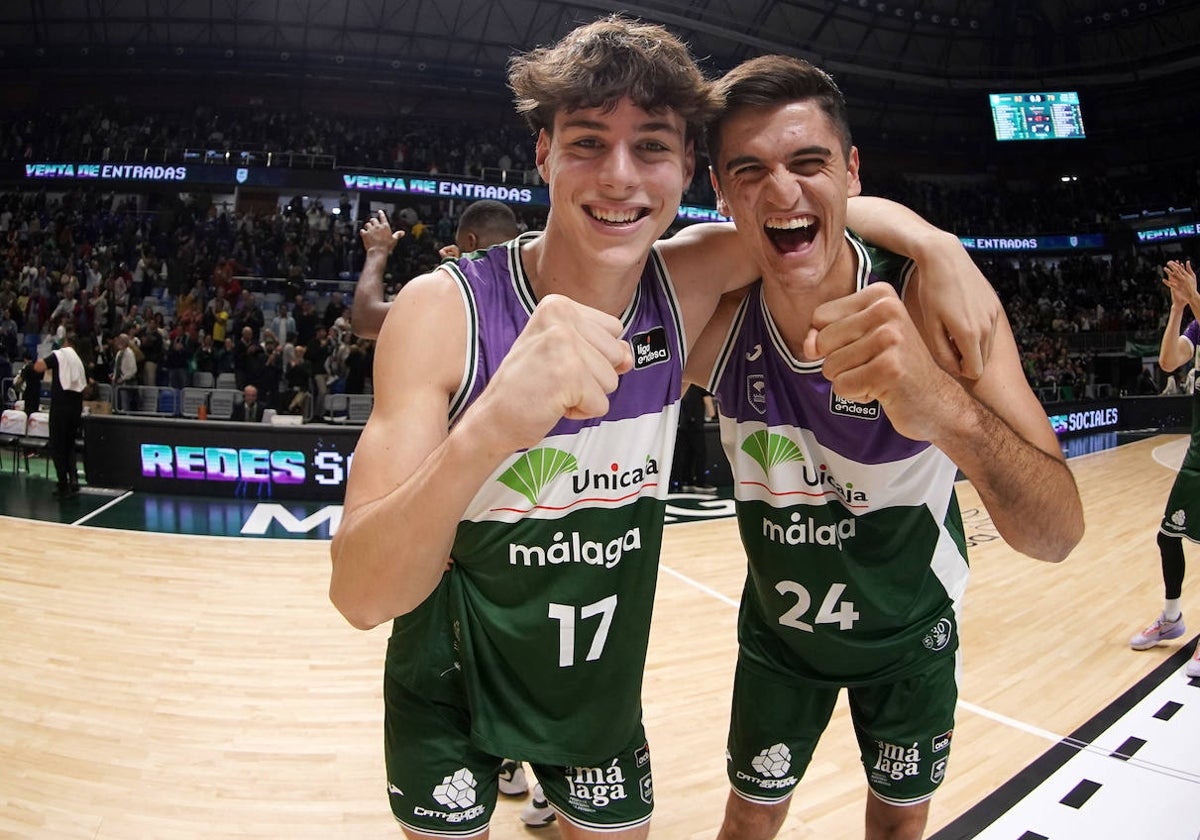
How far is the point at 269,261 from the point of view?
18422mm

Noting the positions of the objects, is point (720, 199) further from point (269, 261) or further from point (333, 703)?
point (269, 261)

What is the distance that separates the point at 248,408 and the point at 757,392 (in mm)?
9769

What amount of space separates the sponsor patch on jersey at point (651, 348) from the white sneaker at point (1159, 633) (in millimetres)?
5050

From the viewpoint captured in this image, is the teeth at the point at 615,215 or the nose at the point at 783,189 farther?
the nose at the point at 783,189

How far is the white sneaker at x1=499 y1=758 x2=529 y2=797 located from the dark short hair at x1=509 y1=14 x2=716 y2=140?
9.20ft

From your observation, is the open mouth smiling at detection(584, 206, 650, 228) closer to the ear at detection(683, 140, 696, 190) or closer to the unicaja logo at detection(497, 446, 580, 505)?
the ear at detection(683, 140, 696, 190)

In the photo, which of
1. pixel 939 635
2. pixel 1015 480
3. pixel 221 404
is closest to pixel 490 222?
pixel 939 635

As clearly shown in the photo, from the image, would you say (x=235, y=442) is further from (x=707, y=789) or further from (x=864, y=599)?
(x=864, y=599)

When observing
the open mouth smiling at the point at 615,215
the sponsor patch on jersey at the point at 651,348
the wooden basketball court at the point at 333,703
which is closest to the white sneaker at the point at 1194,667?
the wooden basketball court at the point at 333,703

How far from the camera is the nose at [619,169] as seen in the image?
64.1 inches

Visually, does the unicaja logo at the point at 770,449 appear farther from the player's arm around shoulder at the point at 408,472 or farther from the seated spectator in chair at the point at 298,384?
the seated spectator in chair at the point at 298,384

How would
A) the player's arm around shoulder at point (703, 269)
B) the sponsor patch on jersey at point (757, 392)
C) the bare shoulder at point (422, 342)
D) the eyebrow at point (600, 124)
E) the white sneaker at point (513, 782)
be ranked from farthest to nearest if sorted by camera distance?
the white sneaker at point (513, 782) < the sponsor patch on jersey at point (757, 392) < the player's arm around shoulder at point (703, 269) < the eyebrow at point (600, 124) < the bare shoulder at point (422, 342)

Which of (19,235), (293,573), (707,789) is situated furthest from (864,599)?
(19,235)

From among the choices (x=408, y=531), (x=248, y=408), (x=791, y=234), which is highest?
(x=791, y=234)
